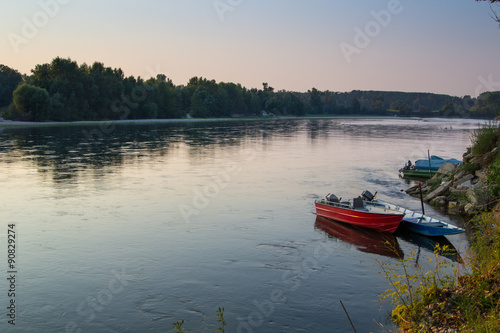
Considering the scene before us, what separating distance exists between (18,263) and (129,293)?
6.26 metres

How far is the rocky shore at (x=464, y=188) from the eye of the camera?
1127 inches

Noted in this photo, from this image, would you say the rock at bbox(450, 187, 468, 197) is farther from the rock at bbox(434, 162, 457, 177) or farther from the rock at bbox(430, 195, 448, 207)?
the rock at bbox(434, 162, 457, 177)

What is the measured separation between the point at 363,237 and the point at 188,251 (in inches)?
394

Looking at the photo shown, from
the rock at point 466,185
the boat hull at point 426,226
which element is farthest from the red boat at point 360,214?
the rock at point 466,185

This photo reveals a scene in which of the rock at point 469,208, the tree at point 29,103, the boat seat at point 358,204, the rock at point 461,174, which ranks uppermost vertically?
the tree at point 29,103

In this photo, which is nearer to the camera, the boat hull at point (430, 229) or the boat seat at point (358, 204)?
the boat hull at point (430, 229)

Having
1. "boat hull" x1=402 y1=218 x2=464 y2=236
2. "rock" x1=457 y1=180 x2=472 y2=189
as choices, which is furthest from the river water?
"rock" x1=457 y1=180 x2=472 y2=189

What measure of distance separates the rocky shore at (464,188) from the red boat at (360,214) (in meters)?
6.01

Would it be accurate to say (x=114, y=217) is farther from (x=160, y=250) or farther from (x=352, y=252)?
(x=352, y=252)

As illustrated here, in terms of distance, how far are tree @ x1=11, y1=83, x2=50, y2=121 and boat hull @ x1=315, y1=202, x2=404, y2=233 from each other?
107 meters

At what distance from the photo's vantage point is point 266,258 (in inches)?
837

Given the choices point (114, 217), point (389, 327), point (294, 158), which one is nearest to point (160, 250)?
point (114, 217)

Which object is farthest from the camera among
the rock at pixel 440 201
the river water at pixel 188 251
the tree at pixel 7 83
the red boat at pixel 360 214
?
the tree at pixel 7 83

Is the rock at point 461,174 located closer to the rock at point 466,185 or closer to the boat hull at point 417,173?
the rock at point 466,185
